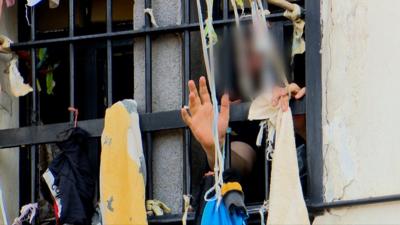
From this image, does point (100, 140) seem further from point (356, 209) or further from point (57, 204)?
point (356, 209)

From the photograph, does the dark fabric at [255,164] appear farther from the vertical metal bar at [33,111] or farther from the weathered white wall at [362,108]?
the vertical metal bar at [33,111]

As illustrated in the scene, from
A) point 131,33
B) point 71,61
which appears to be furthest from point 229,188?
point 71,61

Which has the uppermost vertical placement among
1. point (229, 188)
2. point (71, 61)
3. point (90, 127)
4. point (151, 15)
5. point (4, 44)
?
point (151, 15)

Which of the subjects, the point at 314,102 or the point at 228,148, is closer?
the point at 314,102

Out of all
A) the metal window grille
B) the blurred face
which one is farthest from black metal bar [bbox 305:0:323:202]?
the blurred face

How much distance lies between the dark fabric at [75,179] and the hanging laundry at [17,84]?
40cm

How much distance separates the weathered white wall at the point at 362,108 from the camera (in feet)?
27.3

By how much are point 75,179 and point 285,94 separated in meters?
1.23

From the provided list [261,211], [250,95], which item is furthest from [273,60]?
[261,211]

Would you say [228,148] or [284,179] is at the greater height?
[228,148]

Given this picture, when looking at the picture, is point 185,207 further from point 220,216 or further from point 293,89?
point 293,89

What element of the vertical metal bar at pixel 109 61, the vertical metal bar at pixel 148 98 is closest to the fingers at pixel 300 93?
the vertical metal bar at pixel 148 98

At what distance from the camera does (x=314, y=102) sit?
861cm

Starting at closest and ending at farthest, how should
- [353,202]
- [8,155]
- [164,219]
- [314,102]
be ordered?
[353,202], [314,102], [164,219], [8,155]
